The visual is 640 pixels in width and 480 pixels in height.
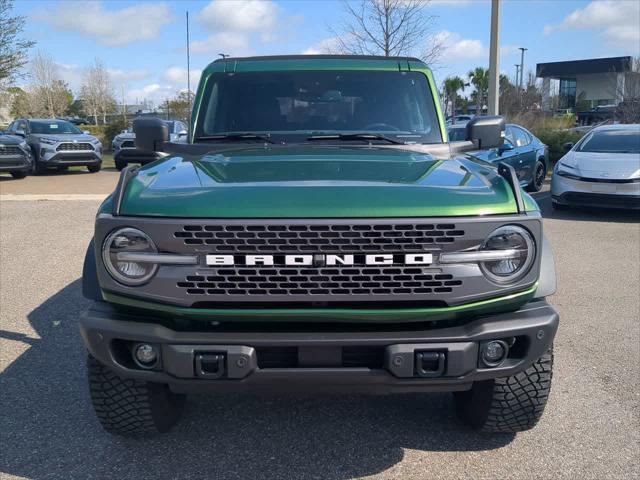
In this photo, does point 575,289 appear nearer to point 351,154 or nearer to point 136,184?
point 351,154

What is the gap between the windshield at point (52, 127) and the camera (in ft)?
64.9

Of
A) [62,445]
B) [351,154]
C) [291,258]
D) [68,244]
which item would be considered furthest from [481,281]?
[68,244]

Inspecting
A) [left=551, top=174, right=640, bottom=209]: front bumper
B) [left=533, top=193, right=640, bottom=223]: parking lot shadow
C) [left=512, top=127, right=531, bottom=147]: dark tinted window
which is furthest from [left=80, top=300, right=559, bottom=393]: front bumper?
[left=512, top=127, right=531, bottom=147]: dark tinted window

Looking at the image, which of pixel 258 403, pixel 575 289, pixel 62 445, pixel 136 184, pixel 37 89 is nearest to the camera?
pixel 136 184

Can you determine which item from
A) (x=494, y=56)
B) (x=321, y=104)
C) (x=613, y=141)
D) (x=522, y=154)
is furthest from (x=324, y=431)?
(x=494, y=56)

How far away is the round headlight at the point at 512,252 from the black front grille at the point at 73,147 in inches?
733

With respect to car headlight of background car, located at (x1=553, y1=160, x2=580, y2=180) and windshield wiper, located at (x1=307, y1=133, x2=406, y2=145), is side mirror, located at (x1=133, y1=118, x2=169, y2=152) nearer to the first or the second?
windshield wiper, located at (x1=307, y1=133, x2=406, y2=145)

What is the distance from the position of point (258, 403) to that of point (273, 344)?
1.35m

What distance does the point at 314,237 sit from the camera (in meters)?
2.57

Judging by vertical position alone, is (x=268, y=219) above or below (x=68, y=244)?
above

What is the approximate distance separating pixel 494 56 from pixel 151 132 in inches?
405

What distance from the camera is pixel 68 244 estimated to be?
28.5 feet

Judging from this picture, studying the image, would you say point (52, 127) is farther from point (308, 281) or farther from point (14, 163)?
point (308, 281)

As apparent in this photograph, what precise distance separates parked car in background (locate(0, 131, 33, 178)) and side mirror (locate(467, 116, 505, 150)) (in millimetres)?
15805
